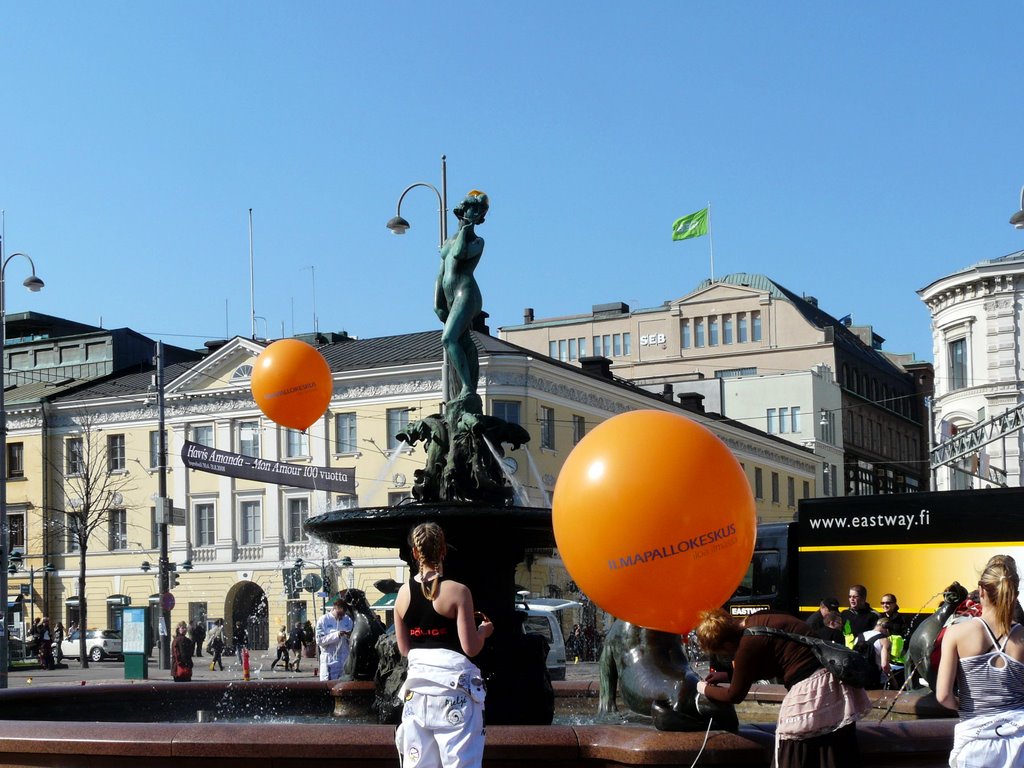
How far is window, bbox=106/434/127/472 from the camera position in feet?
201

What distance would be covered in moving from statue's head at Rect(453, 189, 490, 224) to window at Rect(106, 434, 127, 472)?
51.7 m

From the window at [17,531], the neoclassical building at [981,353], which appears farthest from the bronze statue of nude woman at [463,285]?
the window at [17,531]

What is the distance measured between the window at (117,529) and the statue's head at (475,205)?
5201 centimetres

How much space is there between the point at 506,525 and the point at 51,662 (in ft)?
121

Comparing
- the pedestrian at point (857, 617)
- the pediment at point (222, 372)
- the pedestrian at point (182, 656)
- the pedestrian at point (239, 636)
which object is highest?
the pediment at point (222, 372)

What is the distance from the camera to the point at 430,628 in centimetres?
677

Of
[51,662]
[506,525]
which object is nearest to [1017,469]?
[51,662]

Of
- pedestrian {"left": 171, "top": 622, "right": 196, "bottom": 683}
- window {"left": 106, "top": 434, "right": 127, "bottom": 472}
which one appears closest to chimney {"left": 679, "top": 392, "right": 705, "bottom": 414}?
window {"left": 106, "top": 434, "right": 127, "bottom": 472}

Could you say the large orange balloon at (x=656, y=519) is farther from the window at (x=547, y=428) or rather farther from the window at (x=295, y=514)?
the window at (x=295, y=514)

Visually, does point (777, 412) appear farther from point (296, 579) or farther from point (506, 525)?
point (506, 525)

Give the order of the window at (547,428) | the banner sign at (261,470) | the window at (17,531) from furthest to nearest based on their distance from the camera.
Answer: the window at (17,531)
the window at (547,428)
the banner sign at (261,470)

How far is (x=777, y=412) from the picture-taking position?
77125mm

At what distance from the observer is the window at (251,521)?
2283 inches

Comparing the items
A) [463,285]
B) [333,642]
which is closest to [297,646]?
[333,642]
